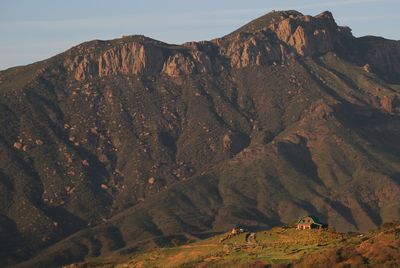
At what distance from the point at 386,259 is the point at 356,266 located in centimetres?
508

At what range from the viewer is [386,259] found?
19762 centimetres

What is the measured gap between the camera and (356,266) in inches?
7859
